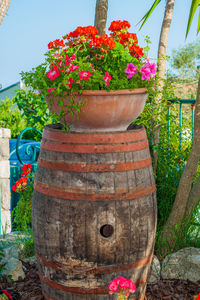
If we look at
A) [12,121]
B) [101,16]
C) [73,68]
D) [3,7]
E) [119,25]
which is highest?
[3,7]

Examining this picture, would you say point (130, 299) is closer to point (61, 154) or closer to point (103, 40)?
point (61, 154)

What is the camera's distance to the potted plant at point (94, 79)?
2174 millimetres

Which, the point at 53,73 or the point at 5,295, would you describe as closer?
the point at 53,73

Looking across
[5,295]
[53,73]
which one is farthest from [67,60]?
[5,295]

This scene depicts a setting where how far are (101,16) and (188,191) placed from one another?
5.96 feet

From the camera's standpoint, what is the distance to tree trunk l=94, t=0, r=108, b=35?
3252 millimetres

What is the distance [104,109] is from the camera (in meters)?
2.20

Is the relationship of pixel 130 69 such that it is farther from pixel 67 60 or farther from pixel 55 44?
pixel 55 44

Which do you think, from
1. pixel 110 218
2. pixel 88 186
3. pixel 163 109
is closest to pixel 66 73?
pixel 88 186

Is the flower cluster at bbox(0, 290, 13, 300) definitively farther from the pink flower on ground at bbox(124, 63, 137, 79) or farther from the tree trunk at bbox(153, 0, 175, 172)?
the pink flower on ground at bbox(124, 63, 137, 79)

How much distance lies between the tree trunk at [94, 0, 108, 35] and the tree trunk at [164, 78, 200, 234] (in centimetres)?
107

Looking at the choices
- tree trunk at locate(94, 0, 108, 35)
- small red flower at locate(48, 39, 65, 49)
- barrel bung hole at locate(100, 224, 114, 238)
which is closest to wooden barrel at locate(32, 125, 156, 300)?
barrel bung hole at locate(100, 224, 114, 238)

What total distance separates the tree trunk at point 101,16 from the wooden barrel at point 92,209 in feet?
4.34

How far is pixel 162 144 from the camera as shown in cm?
359
